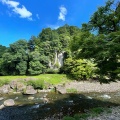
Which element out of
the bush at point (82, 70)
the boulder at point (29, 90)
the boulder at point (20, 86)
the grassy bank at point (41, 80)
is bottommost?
the boulder at point (29, 90)

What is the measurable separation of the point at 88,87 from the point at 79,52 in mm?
23392

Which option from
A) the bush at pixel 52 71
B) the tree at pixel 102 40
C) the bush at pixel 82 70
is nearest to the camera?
the tree at pixel 102 40

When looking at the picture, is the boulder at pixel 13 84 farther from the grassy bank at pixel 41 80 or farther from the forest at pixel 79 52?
the forest at pixel 79 52

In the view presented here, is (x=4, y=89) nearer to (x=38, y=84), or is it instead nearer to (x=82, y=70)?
(x=38, y=84)

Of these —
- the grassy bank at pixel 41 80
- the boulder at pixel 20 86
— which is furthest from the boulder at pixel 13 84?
the grassy bank at pixel 41 80

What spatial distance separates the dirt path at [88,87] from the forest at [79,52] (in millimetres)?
2853

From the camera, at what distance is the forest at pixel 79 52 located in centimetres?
1203

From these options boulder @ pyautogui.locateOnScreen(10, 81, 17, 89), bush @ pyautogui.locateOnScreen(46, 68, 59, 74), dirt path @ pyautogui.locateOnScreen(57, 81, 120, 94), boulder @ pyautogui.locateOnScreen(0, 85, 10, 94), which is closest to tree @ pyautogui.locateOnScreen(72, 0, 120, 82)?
dirt path @ pyautogui.locateOnScreen(57, 81, 120, 94)

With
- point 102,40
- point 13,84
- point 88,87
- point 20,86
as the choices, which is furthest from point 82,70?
point 102,40

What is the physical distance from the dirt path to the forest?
285 centimetres

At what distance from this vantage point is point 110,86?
36375mm

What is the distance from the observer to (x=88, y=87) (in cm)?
3662

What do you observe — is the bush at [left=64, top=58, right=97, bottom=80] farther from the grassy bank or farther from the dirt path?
the grassy bank

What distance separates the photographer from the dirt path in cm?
3500
